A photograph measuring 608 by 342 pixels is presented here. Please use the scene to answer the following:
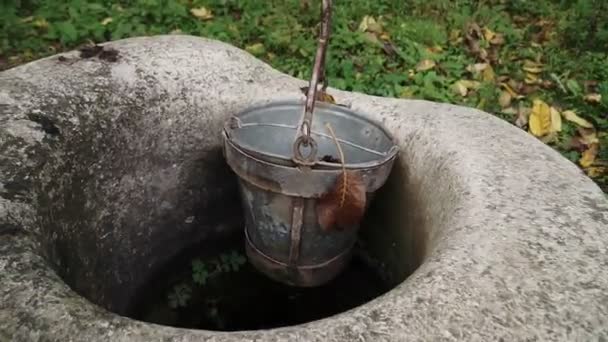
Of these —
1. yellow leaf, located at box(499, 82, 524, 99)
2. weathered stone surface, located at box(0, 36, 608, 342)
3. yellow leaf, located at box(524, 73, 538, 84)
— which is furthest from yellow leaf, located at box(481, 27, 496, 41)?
weathered stone surface, located at box(0, 36, 608, 342)

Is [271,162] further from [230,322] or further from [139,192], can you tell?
[230,322]

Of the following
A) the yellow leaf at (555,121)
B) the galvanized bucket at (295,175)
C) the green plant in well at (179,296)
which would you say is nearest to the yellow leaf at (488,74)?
the yellow leaf at (555,121)

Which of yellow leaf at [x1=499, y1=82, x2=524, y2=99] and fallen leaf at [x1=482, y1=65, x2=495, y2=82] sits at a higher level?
fallen leaf at [x1=482, y1=65, x2=495, y2=82]

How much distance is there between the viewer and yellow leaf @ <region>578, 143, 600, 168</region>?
127 inches

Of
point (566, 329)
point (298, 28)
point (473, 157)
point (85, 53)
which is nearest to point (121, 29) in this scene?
point (298, 28)

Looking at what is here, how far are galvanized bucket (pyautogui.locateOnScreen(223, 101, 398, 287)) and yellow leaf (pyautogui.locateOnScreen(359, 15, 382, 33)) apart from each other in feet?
6.99

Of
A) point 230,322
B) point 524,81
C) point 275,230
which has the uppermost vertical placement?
point 275,230

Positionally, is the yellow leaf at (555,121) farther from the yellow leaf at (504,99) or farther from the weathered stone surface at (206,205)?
the weathered stone surface at (206,205)

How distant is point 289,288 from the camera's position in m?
2.67

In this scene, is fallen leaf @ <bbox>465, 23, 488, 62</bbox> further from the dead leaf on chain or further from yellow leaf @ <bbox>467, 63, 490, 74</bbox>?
the dead leaf on chain

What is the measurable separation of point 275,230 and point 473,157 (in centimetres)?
62

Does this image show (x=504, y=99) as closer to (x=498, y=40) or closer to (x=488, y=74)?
(x=488, y=74)

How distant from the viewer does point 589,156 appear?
129 inches

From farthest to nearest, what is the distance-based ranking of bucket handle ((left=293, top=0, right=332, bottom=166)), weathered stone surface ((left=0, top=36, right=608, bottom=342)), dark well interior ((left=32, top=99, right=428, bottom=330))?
dark well interior ((left=32, top=99, right=428, bottom=330)) → bucket handle ((left=293, top=0, right=332, bottom=166)) → weathered stone surface ((left=0, top=36, right=608, bottom=342))
